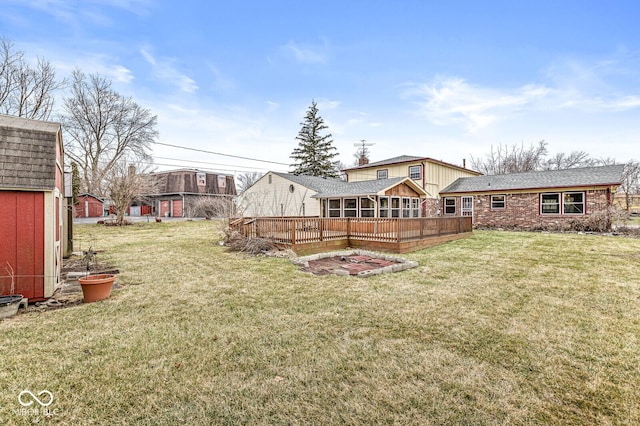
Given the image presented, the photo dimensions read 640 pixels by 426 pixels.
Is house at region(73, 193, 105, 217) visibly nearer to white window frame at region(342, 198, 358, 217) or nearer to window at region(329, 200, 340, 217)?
window at region(329, 200, 340, 217)

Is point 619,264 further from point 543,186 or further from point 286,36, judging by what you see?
point 286,36

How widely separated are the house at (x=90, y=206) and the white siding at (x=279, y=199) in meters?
19.8

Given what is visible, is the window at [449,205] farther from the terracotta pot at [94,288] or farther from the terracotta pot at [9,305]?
the terracotta pot at [9,305]

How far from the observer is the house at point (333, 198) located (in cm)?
1612

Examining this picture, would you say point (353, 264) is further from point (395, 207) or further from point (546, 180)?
point (546, 180)

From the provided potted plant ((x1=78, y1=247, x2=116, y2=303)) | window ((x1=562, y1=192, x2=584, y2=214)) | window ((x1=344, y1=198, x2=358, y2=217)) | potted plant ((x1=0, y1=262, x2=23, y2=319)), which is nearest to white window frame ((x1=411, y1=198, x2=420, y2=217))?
window ((x1=344, y1=198, x2=358, y2=217))

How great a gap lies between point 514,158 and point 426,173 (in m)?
25.6

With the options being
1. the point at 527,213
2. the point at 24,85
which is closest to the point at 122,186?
the point at 24,85

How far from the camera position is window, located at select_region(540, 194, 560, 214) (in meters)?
18.0

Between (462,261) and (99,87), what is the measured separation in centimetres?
3489

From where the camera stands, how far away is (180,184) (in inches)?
1309

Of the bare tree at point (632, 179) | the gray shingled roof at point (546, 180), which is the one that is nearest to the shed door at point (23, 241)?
the gray shingled roof at point (546, 180)

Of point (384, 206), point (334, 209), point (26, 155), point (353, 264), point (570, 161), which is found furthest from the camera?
point (570, 161)

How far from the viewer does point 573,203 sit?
1753 cm
